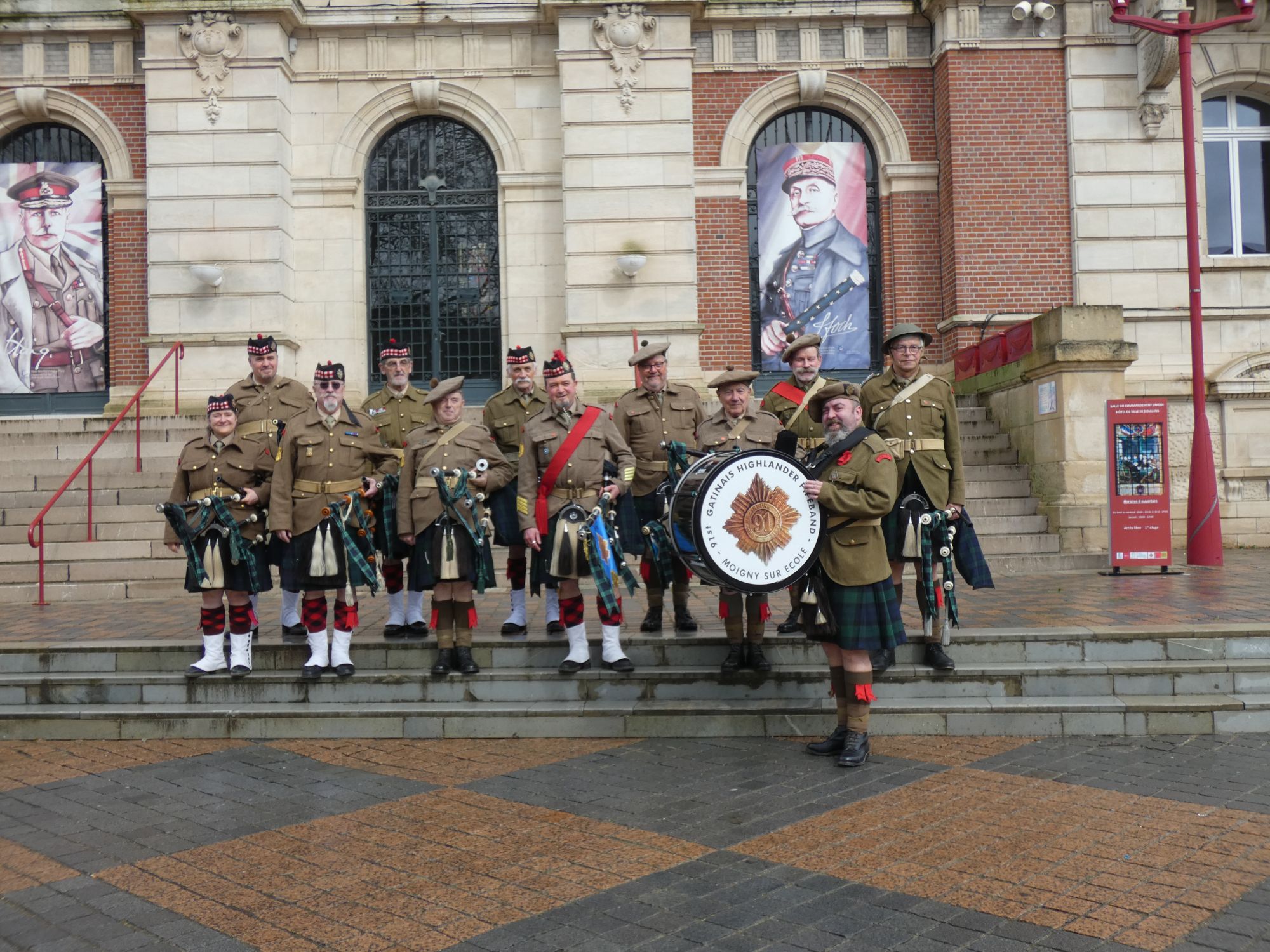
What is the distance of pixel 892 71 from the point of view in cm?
1638

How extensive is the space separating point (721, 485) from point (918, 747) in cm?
188

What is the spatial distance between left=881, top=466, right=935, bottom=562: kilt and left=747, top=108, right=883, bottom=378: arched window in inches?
372

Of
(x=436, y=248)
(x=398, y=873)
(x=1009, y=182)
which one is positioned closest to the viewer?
(x=398, y=873)

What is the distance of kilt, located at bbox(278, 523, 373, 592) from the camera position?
23.6 feet

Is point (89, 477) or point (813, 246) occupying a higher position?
point (813, 246)

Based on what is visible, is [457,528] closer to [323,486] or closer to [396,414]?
[323,486]

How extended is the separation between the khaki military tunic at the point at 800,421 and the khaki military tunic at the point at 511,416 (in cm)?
165

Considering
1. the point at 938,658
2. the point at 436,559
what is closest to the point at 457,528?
the point at 436,559

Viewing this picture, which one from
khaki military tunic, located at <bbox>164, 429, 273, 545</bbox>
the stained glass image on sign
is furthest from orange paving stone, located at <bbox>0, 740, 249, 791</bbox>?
the stained glass image on sign

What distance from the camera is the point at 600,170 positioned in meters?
15.4

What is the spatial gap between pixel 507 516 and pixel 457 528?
778mm

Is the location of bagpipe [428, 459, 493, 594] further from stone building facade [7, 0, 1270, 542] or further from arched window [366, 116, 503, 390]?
arched window [366, 116, 503, 390]

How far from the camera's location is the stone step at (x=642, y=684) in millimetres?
6965

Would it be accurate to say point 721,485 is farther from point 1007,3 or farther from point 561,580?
point 1007,3
